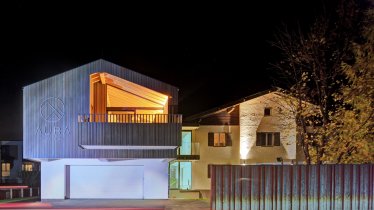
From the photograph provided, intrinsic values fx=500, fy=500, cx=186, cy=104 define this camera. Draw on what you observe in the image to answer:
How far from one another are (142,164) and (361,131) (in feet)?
37.0

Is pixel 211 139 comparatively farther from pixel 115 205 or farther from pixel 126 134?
pixel 115 205

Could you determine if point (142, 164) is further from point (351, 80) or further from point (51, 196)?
point (351, 80)

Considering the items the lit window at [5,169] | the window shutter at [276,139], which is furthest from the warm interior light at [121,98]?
the lit window at [5,169]

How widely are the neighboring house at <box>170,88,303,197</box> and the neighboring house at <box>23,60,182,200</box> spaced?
8333 mm

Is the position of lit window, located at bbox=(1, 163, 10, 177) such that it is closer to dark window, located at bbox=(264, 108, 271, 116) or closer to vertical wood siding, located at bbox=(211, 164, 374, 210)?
dark window, located at bbox=(264, 108, 271, 116)

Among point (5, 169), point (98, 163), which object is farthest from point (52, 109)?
point (5, 169)

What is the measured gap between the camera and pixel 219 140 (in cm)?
3494

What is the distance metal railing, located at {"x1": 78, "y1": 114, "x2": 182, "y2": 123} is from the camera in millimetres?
24375

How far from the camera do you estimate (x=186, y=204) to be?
2245cm

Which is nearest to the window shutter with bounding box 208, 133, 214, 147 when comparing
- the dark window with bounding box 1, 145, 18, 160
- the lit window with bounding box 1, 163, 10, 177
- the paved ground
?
the paved ground

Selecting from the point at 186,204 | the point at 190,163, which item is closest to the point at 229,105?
the point at 190,163

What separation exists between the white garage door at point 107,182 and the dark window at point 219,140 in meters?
9.50

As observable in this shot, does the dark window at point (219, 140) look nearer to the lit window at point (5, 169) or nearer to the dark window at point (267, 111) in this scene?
the dark window at point (267, 111)

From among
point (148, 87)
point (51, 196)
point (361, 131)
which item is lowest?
point (51, 196)
